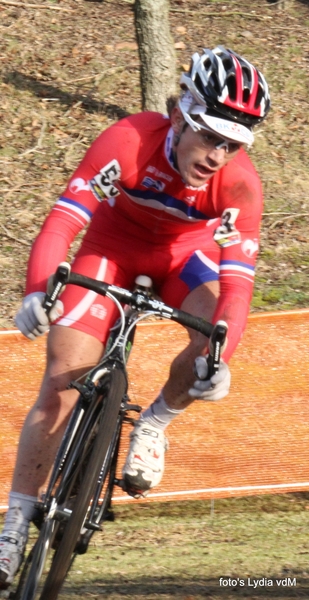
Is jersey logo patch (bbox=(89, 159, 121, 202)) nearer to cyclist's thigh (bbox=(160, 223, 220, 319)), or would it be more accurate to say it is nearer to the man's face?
the man's face

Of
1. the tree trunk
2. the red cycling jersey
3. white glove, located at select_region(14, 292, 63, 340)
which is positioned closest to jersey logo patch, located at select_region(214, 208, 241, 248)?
the red cycling jersey

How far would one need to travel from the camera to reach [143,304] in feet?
11.9

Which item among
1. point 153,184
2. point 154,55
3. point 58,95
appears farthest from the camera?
point 58,95

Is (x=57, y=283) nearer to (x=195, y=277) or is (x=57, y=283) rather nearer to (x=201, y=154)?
(x=201, y=154)

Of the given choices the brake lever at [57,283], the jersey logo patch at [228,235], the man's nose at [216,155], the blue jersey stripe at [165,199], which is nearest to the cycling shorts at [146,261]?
the blue jersey stripe at [165,199]

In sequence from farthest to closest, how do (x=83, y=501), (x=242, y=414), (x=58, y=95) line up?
(x=58, y=95)
(x=242, y=414)
(x=83, y=501)

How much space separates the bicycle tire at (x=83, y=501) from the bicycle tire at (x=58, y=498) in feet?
0.44

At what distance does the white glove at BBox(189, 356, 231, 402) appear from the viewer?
3.61 meters

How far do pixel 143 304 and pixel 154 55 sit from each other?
539 cm

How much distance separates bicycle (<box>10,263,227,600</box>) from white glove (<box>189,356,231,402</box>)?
0.04 m

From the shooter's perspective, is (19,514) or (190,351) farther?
(190,351)

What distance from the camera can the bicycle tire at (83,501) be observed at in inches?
130

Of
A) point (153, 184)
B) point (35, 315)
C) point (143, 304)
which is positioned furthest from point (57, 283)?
point (153, 184)

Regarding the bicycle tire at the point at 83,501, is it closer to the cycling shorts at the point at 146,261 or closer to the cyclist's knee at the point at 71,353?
the cyclist's knee at the point at 71,353
